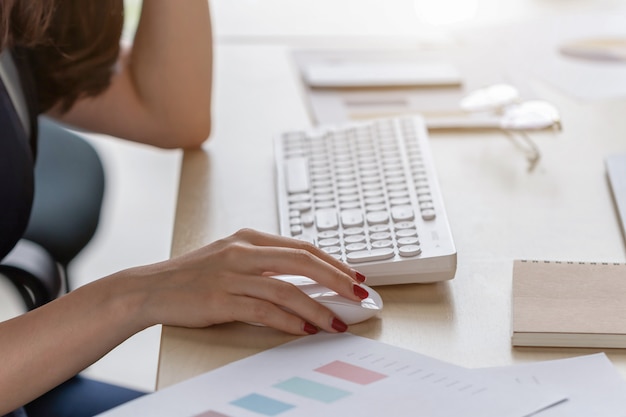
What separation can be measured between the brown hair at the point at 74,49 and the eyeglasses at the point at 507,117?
0.42 meters

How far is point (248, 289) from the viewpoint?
0.71m

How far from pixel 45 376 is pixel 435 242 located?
33 centimetres

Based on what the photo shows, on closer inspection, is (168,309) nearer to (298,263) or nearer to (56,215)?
(298,263)

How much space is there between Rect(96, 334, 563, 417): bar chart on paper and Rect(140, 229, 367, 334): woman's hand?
3 centimetres

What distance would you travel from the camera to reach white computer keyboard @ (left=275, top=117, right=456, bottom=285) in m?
0.77

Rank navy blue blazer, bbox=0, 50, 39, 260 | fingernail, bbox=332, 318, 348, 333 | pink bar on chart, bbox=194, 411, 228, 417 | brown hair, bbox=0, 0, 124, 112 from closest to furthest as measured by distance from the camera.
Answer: pink bar on chart, bbox=194, 411, 228, 417 → fingernail, bbox=332, 318, 348, 333 → navy blue blazer, bbox=0, 50, 39, 260 → brown hair, bbox=0, 0, 124, 112

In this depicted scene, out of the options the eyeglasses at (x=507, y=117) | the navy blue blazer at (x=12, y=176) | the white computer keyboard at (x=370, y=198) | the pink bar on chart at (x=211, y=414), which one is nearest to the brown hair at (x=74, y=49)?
the navy blue blazer at (x=12, y=176)

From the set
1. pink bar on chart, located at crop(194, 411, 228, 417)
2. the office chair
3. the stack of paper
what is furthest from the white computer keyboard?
the office chair

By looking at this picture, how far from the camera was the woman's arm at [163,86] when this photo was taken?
3.82 feet

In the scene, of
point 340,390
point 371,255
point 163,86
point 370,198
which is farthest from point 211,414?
point 163,86

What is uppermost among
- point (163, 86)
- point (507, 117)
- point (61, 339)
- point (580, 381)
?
point (163, 86)

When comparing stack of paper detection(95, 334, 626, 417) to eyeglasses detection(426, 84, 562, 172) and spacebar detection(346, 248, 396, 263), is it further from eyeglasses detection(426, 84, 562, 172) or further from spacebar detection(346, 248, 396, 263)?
eyeglasses detection(426, 84, 562, 172)

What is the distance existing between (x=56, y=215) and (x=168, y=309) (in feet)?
1.97

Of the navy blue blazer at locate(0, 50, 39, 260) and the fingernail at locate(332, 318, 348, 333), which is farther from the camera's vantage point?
the navy blue blazer at locate(0, 50, 39, 260)
